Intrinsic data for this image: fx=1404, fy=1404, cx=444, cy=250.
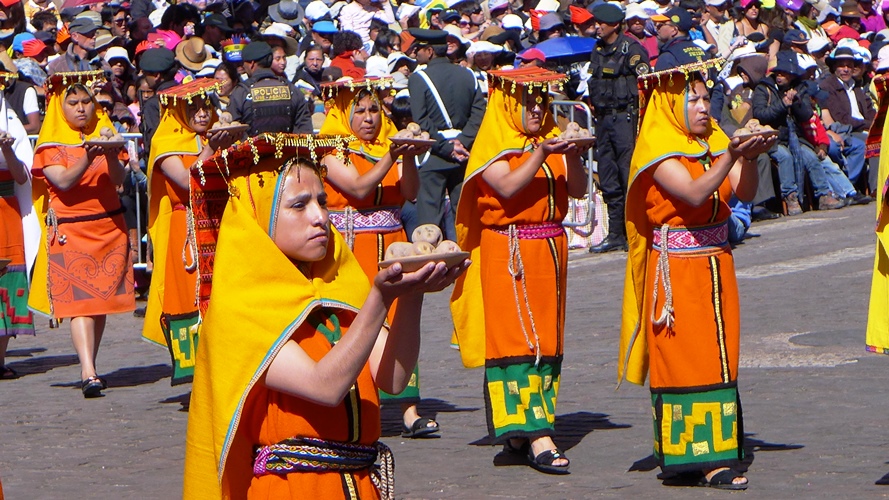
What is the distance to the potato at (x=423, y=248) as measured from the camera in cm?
351

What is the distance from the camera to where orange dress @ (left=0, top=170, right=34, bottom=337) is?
33.0 ft

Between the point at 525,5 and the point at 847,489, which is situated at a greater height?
the point at 525,5

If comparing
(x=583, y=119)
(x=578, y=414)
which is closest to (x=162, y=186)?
(x=578, y=414)

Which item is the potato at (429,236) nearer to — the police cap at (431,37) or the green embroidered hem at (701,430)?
the green embroidered hem at (701,430)

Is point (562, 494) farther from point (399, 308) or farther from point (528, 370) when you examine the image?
point (399, 308)

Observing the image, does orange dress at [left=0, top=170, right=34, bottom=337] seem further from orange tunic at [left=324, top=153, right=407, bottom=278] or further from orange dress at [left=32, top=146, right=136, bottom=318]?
orange tunic at [left=324, top=153, right=407, bottom=278]

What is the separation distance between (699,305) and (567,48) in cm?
1025

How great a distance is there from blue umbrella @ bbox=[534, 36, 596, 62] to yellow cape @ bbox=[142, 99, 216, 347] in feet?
25.7

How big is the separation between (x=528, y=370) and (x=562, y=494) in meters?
0.89

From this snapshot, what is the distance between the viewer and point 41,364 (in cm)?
1088

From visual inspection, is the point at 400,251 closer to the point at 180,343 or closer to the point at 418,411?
the point at 418,411

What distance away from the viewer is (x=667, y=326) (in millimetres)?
6621

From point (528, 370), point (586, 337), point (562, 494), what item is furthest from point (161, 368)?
point (562, 494)

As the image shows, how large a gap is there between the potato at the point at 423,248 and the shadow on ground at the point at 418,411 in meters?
4.70
